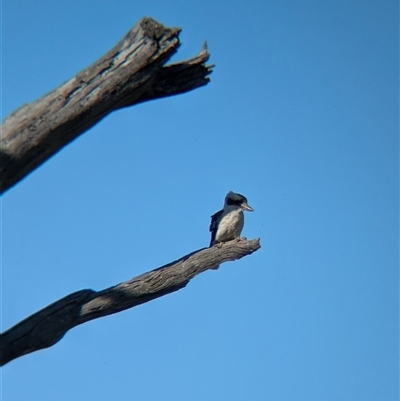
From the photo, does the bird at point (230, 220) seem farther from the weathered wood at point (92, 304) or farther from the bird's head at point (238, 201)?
the weathered wood at point (92, 304)

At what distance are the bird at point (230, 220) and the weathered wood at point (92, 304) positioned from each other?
3483 millimetres

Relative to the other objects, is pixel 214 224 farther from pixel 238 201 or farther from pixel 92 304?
pixel 92 304

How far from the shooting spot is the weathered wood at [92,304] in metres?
4.70

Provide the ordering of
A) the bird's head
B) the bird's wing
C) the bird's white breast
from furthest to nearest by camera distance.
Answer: the bird's wing, the bird's head, the bird's white breast

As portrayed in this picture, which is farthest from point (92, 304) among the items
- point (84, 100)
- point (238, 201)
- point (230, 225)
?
point (238, 201)

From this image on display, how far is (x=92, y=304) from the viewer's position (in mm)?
5051

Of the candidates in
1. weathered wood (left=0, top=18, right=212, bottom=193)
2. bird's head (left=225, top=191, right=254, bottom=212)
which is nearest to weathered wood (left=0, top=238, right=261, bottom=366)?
weathered wood (left=0, top=18, right=212, bottom=193)

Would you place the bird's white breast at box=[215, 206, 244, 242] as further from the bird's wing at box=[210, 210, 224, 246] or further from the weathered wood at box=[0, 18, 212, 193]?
the weathered wood at box=[0, 18, 212, 193]

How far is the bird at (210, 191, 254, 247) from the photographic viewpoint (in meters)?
9.74

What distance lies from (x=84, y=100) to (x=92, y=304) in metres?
1.29

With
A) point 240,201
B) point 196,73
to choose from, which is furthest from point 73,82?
point 240,201

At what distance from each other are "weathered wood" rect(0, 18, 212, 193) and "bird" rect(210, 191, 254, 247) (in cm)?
476

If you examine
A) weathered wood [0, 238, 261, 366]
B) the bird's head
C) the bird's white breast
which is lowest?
weathered wood [0, 238, 261, 366]

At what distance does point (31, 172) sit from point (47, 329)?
94cm
